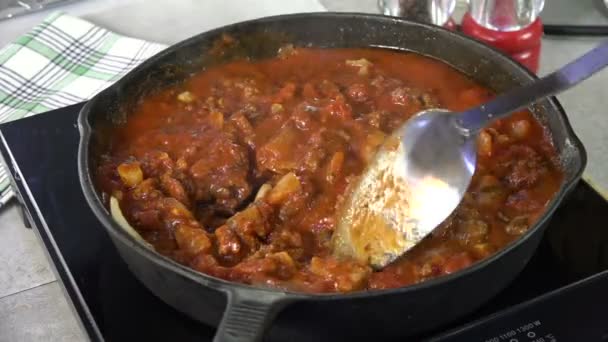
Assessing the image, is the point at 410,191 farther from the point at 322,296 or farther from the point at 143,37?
the point at 143,37

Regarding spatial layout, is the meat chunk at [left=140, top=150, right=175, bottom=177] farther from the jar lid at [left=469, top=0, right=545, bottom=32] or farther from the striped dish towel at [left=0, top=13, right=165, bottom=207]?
the jar lid at [left=469, top=0, right=545, bottom=32]

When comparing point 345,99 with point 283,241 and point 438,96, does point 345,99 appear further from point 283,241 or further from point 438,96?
point 283,241

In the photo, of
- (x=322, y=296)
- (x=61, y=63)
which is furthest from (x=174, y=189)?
(x=61, y=63)

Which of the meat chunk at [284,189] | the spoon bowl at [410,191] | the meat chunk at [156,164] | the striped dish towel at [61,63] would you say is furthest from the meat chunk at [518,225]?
the striped dish towel at [61,63]

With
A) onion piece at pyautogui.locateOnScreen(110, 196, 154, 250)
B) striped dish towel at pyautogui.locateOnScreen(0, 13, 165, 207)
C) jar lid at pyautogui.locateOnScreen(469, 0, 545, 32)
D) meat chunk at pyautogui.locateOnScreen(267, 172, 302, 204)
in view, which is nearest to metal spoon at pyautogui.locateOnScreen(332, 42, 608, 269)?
meat chunk at pyautogui.locateOnScreen(267, 172, 302, 204)

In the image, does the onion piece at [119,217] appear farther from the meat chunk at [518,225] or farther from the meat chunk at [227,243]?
the meat chunk at [518,225]

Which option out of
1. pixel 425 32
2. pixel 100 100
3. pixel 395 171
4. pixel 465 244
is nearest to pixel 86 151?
pixel 100 100
